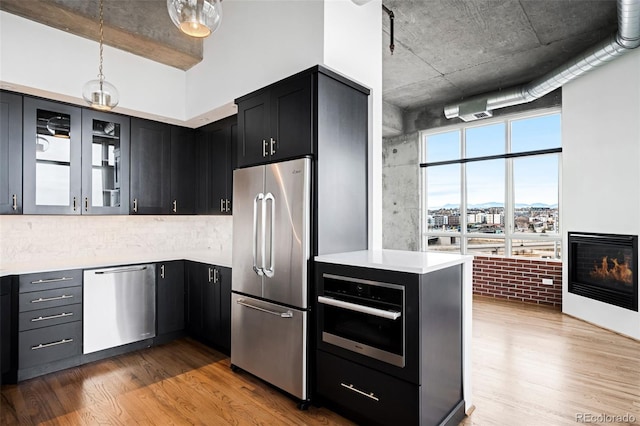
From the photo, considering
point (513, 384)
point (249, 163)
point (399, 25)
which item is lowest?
point (513, 384)

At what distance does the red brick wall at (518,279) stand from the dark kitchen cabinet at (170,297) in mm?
4909

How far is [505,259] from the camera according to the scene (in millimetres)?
6012

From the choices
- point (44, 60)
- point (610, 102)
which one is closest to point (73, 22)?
point (44, 60)

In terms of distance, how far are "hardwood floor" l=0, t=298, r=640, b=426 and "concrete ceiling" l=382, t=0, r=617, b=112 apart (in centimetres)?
349

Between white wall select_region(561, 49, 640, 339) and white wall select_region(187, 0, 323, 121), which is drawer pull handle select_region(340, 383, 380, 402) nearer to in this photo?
white wall select_region(187, 0, 323, 121)

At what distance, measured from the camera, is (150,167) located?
4133 mm

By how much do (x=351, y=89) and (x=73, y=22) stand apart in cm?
260

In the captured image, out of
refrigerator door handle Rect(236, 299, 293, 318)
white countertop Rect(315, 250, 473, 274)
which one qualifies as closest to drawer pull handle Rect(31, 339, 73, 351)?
refrigerator door handle Rect(236, 299, 293, 318)

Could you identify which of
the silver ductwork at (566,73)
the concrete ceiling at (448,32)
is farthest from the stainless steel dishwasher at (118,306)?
the silver ductwork at (566,73)

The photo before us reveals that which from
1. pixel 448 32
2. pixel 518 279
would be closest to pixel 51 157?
pixel 448 32

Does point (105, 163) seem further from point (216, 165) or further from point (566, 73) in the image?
point (566, 73)

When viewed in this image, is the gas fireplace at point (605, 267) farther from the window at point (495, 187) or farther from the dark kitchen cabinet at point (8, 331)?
the dark kitchen cabinet at point (8, 331)

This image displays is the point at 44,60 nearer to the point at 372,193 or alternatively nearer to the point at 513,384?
the point at 372,193

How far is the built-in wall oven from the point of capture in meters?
2.10
